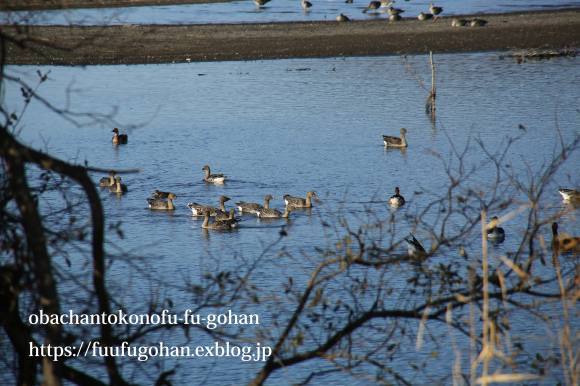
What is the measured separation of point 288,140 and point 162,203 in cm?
601

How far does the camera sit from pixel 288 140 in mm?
24234

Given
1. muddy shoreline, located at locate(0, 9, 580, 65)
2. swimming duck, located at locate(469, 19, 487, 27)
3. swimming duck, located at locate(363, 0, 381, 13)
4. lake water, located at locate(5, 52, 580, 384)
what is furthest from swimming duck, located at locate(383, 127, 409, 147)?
swimming duck, located at locate(363, 0, 381, 13)

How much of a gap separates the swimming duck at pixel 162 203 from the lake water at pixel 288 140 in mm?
220

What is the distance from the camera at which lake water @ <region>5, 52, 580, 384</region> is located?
612 inches

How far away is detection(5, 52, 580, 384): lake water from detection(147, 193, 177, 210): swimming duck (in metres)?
0.22

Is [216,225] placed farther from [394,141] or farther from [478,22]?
[478,22]

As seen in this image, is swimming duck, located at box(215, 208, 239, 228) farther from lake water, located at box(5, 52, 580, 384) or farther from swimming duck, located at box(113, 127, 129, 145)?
swimming duck, located at box(113, 127, 129, 145)

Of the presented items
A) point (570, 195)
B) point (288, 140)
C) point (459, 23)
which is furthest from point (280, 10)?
point (570, 195)

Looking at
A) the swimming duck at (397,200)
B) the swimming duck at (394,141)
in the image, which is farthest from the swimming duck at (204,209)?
the swimming duck at (394,141)

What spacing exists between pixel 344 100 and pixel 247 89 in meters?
3.14

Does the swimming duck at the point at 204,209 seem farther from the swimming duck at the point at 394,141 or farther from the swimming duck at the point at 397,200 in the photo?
the swimming duck at the point at 394,141

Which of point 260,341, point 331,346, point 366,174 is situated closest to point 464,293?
point 331,346

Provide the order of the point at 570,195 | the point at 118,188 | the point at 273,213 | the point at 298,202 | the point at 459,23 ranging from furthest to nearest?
the point at 459,23 → the point at 118,188 → the point at 298,202 → the point at 273,213 → the point at 570,195

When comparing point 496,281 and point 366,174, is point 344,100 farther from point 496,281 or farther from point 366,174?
point 496,281
